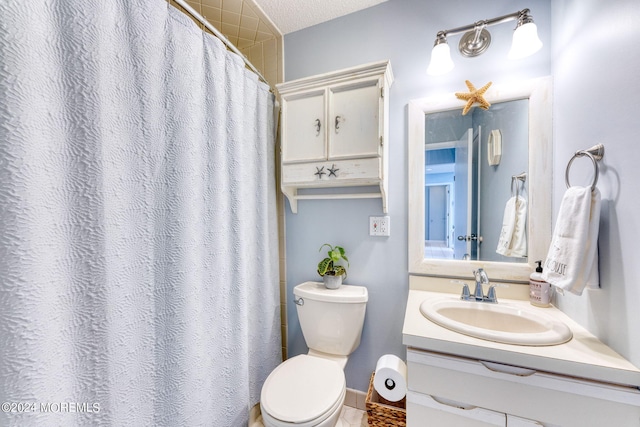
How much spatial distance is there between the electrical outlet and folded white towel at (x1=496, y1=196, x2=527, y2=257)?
54cm

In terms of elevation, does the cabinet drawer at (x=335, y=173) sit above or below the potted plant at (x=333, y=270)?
above

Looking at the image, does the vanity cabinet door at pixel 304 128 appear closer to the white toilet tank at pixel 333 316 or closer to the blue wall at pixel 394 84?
the blue wall at pixel 394 84

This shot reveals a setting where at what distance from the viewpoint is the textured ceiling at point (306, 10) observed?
138cm

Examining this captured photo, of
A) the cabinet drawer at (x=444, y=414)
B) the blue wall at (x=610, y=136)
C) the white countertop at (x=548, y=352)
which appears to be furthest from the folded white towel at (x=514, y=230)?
the cabinet drawer at (x=444, y=414)

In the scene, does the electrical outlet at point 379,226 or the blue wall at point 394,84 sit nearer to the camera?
the blue wall at point 394,84

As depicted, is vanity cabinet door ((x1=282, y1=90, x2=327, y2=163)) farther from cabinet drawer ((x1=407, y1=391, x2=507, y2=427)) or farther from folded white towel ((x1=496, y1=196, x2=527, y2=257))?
cabinet drawer ((x1=407, y1=391, x2=507, y2=427))

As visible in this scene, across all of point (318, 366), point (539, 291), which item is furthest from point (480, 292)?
point (318, 366)

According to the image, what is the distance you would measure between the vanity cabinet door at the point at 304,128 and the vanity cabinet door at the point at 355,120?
0.19 ft

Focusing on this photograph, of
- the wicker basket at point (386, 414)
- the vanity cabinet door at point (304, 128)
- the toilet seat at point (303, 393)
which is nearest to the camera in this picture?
the toilet seat at point (303, 393)

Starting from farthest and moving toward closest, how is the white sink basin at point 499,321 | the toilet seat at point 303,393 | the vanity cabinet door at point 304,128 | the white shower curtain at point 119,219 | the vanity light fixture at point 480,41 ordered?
the vanity cabinet door at point 304,128
the vanity light fixture at point 480,41
the toilet seat at point 303,393
the white sink basin at point 499,321
the white shower curtain at point 119,219

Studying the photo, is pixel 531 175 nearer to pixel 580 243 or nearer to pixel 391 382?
pixel 580 243

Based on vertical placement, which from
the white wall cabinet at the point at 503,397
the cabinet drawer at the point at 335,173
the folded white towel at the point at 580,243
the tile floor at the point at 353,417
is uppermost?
the cabinet drawer at the point at 335,173

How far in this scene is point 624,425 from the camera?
0.66 m

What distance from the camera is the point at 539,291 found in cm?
107
